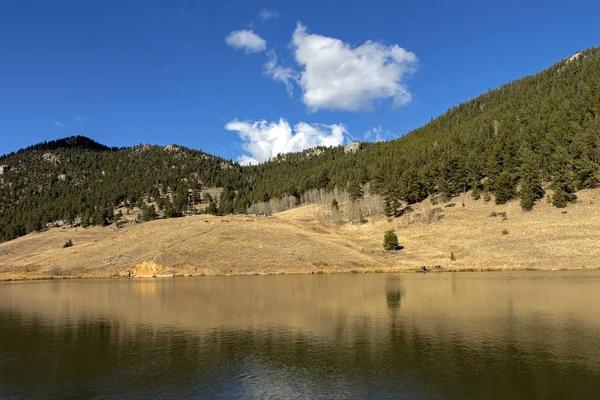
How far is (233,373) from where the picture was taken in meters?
22.3

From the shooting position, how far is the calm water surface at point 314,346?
1977 centimetres

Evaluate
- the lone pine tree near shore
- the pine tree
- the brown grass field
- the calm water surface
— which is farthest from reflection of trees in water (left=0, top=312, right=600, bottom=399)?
the pine tree

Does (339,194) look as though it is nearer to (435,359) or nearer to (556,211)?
(556,211)

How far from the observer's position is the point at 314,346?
1072 inches

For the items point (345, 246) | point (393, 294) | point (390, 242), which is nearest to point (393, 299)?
point (393, 294)

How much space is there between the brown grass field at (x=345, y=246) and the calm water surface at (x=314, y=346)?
→ 35908 mm

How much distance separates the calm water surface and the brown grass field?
3591cm

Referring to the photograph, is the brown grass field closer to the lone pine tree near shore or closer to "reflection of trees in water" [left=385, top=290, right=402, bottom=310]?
the lone pine tree near shore

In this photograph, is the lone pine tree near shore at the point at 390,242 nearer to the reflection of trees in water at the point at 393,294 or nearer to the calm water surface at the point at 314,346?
the reflection of trees in water at the point at 393,294

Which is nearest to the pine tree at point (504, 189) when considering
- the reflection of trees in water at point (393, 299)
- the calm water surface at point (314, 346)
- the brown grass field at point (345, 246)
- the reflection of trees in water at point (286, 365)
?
the brown grass field at point (345, 246)

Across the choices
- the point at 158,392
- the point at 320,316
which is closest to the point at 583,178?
the point at 320,316

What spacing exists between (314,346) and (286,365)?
162 inches

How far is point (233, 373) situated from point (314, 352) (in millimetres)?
5753

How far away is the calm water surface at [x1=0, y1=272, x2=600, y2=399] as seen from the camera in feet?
64.8
